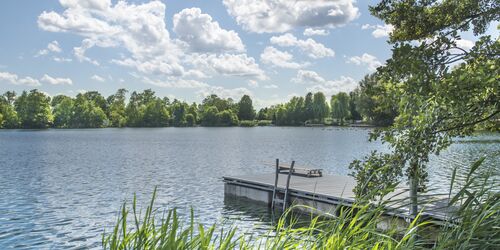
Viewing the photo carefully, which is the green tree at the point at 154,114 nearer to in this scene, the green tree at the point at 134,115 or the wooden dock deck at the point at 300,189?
the green tree at the point at 134,115

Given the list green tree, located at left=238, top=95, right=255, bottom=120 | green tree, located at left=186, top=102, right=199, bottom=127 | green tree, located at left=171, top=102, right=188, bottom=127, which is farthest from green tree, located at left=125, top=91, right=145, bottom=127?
green tree, located at left=238, top=95, right=255, bottom=120

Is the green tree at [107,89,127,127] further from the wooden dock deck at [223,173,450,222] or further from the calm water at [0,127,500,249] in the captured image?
the wooden dock deck at [223,173,450,222]

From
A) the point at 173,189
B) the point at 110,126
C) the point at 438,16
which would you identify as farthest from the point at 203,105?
the point at 438,16

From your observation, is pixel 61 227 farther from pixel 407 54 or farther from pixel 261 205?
pixel 407 54

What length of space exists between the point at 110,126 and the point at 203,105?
35899 millimetres

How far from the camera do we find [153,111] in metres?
144

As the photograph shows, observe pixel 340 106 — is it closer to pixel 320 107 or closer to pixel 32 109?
pixel 320 107

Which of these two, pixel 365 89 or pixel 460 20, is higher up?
pixel 460 20

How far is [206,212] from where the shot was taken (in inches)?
658

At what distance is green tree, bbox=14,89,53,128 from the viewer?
382 feet

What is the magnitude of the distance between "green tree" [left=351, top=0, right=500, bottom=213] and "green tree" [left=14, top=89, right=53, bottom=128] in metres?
122

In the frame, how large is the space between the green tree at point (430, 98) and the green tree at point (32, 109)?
401ft

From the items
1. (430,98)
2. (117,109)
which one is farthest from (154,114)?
(430,98)

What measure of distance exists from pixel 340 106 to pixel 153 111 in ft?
183
